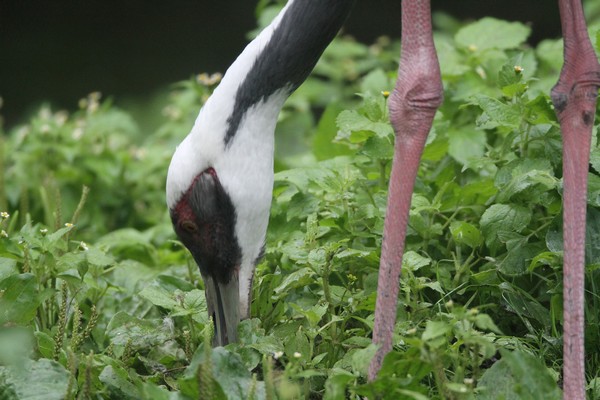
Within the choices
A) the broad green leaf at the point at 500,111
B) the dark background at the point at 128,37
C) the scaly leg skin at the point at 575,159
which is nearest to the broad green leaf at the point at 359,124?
the broad green leaf at the point at 500,111

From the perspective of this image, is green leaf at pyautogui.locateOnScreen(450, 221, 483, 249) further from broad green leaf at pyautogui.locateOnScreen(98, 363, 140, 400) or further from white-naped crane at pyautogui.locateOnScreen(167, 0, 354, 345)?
broad green leaf at pyautogui.locateOnScreen(98, 363, 140, 400)

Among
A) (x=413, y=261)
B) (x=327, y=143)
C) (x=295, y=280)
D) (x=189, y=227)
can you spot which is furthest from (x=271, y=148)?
(x=327, y=143)

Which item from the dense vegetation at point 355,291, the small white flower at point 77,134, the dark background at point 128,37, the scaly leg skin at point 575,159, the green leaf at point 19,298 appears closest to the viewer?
the dense vegetation at point 355,291

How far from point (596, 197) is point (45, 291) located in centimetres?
207

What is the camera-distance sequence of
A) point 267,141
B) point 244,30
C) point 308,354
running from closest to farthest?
point 308,354, point 267,141, point 244,30

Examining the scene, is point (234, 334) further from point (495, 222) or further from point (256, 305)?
point (495, 222)

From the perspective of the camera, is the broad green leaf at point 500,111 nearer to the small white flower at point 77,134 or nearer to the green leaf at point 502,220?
the green leaf at point 502,220

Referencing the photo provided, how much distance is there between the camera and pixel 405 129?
3.59 m

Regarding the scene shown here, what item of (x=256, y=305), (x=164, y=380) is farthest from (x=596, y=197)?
(x=164, y=380)

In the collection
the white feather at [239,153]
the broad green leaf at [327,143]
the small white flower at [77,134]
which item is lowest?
the white feather at [239,153]

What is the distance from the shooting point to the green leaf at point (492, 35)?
5.46 meters

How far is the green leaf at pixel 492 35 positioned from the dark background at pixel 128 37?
480 centimetres

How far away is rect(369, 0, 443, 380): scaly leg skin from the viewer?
350cm

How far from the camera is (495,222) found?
4023mm
